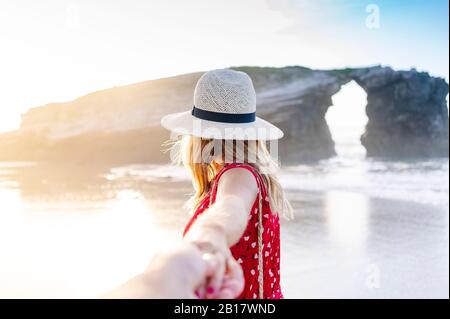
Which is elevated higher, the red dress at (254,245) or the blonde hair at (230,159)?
the blonde hair at (230,159)

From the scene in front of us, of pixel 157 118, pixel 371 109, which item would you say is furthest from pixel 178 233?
pixel 371 109

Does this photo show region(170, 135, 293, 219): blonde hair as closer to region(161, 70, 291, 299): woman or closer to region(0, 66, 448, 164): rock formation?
region(161, 70, 291, 299): woman

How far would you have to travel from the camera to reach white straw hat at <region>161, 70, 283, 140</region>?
0.72 meters

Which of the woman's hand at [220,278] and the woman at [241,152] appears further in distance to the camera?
the woman at [241,152]

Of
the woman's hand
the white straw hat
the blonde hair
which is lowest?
the woman's hand

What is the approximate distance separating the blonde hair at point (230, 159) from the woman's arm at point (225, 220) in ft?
0.18

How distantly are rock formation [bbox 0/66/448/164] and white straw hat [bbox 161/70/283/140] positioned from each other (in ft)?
14.3

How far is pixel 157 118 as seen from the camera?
5961 millimetres

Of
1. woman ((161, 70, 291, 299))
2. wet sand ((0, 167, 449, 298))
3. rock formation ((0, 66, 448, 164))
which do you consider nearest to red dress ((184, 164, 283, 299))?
woman ((161, 70, 291, 299))

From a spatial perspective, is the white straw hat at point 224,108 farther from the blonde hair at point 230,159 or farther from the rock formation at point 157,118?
the rock formation at point 157,118

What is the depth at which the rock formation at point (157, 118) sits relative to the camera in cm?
534

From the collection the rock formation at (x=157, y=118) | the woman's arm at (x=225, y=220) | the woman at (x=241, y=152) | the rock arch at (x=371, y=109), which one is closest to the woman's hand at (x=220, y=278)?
the woman's arm at (x=225, y=220)
